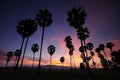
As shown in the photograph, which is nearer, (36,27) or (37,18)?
(37,18)

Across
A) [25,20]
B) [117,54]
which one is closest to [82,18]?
[25,20]

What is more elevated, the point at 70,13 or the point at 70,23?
the point at 70,13

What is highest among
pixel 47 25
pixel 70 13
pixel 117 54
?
pixel 70 13

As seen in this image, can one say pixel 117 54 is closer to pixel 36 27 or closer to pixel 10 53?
pixel 36 27

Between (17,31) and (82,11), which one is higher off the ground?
(82,11)

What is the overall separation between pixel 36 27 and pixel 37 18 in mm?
5642

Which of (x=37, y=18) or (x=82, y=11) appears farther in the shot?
(x=37, y=18)

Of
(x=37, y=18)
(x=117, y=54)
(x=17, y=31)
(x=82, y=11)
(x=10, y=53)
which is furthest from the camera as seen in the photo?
(x=10, y=53)

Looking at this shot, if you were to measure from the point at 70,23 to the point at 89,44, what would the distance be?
43890 millimetres

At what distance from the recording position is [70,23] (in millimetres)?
38312

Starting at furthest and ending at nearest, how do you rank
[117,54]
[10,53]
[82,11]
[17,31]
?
1. [10,53]
2. [117,54]
3. [17,31]
4. [82,11]

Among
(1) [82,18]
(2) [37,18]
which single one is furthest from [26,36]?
(1) [82,18]

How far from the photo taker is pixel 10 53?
Result: 101m

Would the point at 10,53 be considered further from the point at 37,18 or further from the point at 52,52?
the point at 37,18
